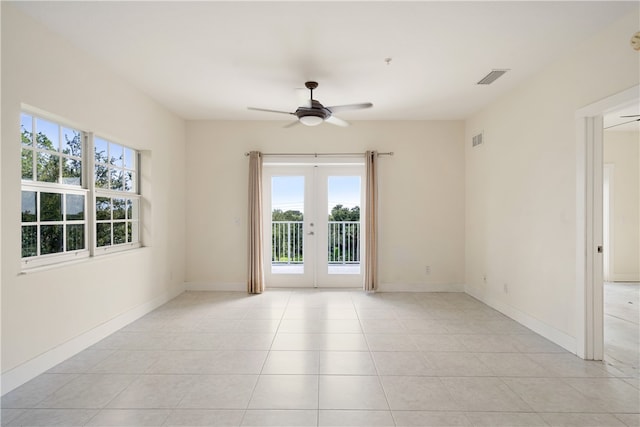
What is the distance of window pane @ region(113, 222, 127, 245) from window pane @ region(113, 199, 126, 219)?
9cm

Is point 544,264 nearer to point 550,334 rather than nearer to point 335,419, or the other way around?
point 550,334

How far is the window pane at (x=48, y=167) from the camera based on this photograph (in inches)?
107

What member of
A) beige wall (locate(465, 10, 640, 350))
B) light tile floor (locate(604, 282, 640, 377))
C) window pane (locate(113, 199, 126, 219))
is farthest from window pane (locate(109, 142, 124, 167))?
light tile floor (locate(604, 282, 640, 377))

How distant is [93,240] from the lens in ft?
10.7

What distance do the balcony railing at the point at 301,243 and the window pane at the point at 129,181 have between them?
2.18 m

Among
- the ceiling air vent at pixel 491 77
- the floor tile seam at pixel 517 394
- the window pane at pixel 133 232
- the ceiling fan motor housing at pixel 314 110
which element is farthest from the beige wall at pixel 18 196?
the ceiling air vent at pixel 491 77

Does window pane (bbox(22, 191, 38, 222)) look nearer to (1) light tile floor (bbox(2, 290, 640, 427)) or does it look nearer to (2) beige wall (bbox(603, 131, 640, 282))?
(1) light tile floor (bbox(2, 290, 640, 427))

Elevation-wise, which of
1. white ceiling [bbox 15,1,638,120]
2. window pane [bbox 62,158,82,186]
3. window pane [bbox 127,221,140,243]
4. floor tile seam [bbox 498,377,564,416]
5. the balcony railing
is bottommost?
floor tile seam [bbox 498,377,564,416]

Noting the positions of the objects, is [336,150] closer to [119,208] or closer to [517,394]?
[119,208]

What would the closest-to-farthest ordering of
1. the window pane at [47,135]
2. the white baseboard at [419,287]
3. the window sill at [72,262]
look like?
the window sill at [72,262] → the window pane at [47,135] → the white baseboard at [419,287]

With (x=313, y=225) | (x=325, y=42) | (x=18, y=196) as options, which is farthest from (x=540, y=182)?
(x=18, y=196)

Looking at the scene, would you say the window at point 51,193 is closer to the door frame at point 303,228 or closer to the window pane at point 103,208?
the window pane at point 103,208

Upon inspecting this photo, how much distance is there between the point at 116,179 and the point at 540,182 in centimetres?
481

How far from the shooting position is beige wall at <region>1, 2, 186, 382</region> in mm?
2297
